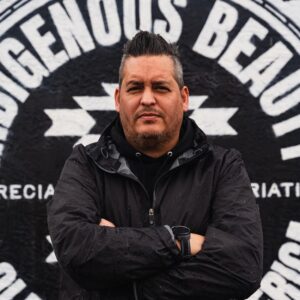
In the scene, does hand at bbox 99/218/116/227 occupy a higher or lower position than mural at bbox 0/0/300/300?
lower

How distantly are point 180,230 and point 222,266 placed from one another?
0.67 ft

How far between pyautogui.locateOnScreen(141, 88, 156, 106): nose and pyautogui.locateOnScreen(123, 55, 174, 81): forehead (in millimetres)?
54

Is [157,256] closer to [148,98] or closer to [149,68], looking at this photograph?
[148,98]

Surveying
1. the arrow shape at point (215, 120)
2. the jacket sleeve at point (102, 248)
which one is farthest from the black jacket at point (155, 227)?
the arrow shape at point (215, 120)

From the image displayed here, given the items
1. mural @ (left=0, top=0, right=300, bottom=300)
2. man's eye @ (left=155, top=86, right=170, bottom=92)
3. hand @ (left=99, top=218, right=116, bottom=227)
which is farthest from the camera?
mural @ (left=0, top=0, right=300, bottom=300)

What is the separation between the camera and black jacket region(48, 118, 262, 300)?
189 cm

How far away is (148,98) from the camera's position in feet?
6.86

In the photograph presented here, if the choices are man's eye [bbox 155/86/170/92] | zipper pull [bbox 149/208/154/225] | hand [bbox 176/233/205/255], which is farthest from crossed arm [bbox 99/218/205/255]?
man's eye [bbox 155/86/170/92]

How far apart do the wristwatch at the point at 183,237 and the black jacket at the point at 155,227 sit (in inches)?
1.4

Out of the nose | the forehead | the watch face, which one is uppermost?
the forehead

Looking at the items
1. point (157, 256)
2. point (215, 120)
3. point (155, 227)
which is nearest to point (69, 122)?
point (215, 120)

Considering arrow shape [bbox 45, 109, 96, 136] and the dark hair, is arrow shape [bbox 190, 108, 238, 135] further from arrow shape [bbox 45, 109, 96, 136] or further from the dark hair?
the dark hair

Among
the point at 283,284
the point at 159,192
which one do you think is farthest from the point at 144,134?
the point at 283,284

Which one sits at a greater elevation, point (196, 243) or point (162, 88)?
point (162, 88)
